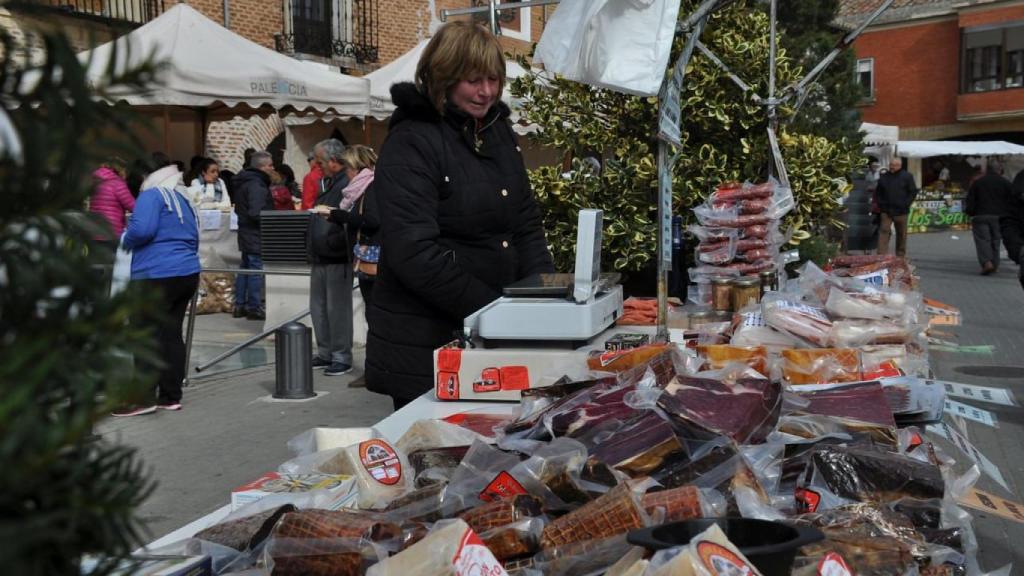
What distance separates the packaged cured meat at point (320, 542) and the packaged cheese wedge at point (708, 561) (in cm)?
59

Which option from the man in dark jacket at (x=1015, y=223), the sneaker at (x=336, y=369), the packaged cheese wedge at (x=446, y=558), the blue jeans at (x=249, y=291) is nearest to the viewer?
the packaged cheese wedge at (x=446, y=558)

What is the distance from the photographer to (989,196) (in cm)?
1834

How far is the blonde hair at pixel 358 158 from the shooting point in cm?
876

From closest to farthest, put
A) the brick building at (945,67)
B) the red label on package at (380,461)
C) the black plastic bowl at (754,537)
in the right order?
the black plastic bowl at (754,537) < the red label on package at (380,461) < the brick building at (945,67)

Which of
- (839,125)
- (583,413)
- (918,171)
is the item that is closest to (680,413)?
(583,413)

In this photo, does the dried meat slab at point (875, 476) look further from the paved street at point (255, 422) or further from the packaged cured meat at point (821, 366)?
the paved street at point (255, 422)

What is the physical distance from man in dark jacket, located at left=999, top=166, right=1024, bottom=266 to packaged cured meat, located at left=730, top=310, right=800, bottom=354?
9652 millimetres

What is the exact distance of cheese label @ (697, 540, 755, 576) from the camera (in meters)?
1.41

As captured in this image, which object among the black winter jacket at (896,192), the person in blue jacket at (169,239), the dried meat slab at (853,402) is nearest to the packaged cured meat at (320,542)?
the dried meat slab at (853,402)

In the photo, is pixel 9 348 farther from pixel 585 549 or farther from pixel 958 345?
pixel 958 345

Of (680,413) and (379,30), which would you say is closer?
(680,413)

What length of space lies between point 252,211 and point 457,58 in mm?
8874

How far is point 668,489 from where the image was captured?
6.79ft

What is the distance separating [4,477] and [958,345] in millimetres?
11133
